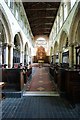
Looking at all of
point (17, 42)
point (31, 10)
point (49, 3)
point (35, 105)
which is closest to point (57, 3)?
point (49, 3)

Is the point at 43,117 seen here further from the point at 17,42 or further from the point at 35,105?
the point at 17,42

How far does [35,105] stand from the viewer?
16.8 ft

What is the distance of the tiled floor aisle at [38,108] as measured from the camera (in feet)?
13.8

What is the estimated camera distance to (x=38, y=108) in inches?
189

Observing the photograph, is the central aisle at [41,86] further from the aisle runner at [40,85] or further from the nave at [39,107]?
the nave at [39,107]

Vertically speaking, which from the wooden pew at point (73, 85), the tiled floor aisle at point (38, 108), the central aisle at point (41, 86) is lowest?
the tiled floor aisle at point (38, 108)

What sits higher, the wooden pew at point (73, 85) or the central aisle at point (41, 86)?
the wooden pew at point (73, 85)

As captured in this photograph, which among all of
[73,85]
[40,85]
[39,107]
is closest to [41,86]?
[40,85]

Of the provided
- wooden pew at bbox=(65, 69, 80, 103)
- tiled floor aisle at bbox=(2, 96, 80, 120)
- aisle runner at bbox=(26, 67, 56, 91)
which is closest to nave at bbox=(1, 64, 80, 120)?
tiled floor aisle at bbox=(2, 96, 80, 120)

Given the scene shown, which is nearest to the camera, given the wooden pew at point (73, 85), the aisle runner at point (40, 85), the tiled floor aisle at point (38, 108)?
the tiled floor aisle at point (38, 108)

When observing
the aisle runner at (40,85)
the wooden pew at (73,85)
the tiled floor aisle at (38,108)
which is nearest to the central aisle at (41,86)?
the aisle runner at (40,85)

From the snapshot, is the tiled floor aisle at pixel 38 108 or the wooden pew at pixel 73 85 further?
the wooden pew at pixel 73 85

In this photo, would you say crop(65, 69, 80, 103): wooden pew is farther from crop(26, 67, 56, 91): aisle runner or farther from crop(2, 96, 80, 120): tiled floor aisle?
crop(26, 67, 56, 91): aisle runner

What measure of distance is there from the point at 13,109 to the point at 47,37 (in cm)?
3306
